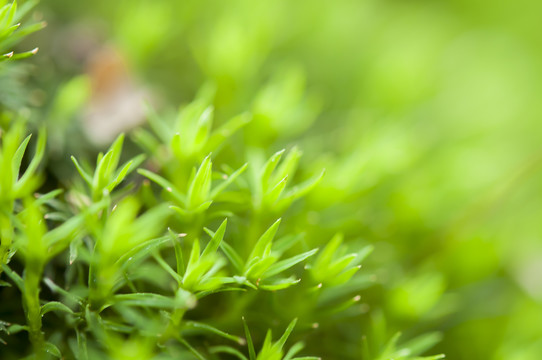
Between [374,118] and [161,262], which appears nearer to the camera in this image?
[161,262]

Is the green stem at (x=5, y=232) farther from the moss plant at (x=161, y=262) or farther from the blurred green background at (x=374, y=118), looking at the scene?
the blurred green background at (x=374, y=118)

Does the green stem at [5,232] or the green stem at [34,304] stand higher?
the green stem at [5,232]

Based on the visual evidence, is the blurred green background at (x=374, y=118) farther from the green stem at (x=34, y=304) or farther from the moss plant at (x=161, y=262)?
the green stem at (x=34, y=304)

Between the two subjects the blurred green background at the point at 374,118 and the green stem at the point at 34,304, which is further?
the blurred green background at the point at 374,118

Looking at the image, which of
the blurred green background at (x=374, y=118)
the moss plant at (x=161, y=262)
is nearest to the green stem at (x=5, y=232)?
the moss plant at (x=161, y=262)

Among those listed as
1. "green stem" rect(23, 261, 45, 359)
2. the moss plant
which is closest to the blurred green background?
the moss plant

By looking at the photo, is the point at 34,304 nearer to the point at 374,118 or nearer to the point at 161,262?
the point at 161,262

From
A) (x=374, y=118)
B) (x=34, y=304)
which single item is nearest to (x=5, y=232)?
(x=34, y=304)
